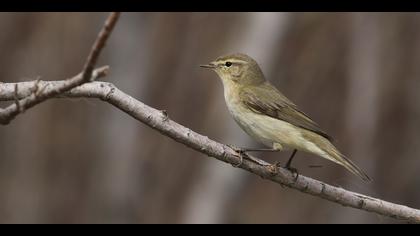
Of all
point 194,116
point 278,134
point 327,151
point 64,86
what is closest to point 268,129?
point 278,134

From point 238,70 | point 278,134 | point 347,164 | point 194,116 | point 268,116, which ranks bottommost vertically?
point 347,164

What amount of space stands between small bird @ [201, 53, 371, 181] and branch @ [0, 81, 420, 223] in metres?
0.39

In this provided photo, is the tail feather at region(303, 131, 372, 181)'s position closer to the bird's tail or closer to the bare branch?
the bird's tail

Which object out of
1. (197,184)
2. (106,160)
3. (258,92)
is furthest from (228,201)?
(258,92)

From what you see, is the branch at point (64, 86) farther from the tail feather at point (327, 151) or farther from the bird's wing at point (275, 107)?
the tail feather at point (327, 151)

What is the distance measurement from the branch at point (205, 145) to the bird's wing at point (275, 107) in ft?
2.35

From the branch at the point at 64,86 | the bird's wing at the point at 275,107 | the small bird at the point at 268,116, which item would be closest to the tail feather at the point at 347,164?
the small bird at the point at 268,116

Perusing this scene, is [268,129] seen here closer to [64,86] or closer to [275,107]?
[275,107]

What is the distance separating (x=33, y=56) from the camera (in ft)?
32.0

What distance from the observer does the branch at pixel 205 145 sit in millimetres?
3221

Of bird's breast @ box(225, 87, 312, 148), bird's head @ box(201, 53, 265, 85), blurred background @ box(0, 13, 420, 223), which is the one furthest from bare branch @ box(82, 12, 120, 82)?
blurred background @ box(0, 13, 420, 223)

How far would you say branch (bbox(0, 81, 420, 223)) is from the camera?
3221 mm

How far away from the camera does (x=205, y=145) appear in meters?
3.40

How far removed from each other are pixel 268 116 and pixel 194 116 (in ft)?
16.2
